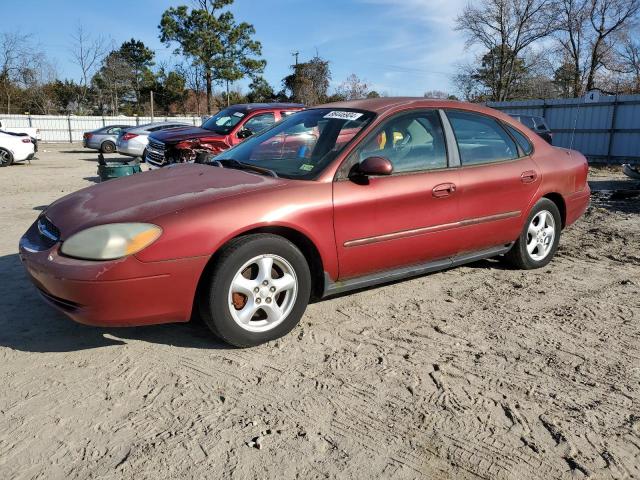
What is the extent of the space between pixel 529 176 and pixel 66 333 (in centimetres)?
396

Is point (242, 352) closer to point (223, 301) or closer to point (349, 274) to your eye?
point (223, 301)

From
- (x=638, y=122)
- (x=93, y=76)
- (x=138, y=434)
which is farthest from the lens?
(x=93, y=76)

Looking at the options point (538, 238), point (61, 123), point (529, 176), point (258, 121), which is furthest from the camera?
point (61, 123)

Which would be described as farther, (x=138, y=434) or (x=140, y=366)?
(x=140, y=366)

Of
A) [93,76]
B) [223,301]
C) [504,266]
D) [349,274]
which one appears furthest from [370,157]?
[93,76]

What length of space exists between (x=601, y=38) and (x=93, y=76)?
144 ft

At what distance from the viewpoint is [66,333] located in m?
3.49

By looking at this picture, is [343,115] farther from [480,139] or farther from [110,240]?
[110,240]

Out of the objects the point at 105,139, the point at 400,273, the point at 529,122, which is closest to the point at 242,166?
the point at 400,273

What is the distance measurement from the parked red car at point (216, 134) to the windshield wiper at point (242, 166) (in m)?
4.83

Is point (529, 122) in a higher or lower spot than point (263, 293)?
higher

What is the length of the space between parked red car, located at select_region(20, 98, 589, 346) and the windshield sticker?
0.02m

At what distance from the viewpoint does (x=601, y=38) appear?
3453 centimetres

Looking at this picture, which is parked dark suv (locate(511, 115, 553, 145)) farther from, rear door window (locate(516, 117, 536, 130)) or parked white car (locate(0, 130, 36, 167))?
parked white car (locate(0, 130, 36, 167))
